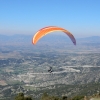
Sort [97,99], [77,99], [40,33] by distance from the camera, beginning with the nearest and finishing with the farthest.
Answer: [40,33] < [97,99] < [77,99]

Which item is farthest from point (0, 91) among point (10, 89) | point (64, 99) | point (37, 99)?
point (64, 99)

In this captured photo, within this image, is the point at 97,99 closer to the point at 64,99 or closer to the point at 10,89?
the point at 64,99

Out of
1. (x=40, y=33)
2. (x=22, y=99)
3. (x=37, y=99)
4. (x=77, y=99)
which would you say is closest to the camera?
(x=40, y=33)

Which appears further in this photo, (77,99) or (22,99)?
(77,99)

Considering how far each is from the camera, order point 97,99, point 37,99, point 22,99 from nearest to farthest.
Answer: point 97,99 < point 22,99 < point 37,99

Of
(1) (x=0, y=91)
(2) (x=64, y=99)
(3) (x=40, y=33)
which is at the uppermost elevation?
(3) (x=40, y=33)

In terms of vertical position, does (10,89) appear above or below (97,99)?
below

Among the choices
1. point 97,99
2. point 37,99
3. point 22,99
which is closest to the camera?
point 97,99

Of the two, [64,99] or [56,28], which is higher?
[56,28]

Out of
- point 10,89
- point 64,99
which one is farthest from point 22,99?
point 10,89

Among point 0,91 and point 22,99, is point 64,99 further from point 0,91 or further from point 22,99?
point 0,91
